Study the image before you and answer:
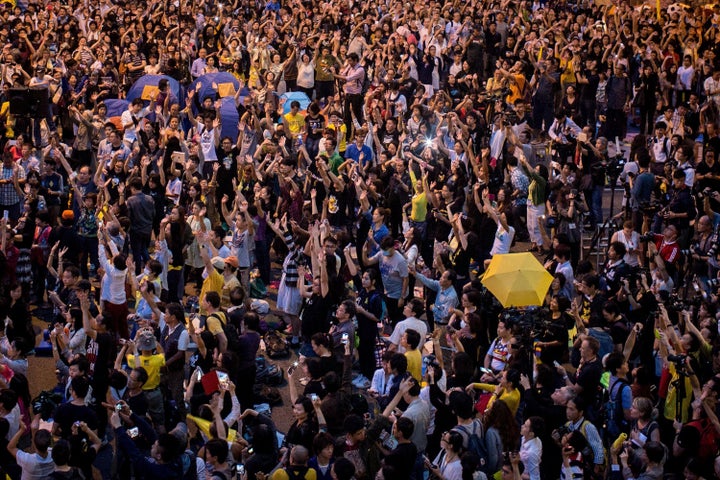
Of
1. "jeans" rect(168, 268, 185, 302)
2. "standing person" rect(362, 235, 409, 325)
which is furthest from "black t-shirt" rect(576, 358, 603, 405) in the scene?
"jeans" rect(168, 268, 185, 302)

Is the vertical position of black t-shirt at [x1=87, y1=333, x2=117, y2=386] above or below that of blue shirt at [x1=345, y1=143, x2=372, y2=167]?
below

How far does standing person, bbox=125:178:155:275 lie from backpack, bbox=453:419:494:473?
6.75 meters

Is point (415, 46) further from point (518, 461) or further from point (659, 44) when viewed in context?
point (518, 461)

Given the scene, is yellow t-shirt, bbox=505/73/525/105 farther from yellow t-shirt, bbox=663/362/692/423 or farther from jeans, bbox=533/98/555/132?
yellow t-shirt, bbox=663/362/692/423

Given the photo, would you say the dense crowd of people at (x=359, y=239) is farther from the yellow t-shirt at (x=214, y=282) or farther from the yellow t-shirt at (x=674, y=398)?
the yellow t-shirt at (x=214, y=282)

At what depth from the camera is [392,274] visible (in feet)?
46.1

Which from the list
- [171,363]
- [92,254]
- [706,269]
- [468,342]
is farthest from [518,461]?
[92,254]

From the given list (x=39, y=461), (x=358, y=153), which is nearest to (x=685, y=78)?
(x=358, y=153)

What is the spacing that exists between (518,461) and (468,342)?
2578 mm

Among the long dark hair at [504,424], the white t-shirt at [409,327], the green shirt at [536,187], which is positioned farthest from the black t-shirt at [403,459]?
the green shirt at [536,187]

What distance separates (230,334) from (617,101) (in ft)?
39.2

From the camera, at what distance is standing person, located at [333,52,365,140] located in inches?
877

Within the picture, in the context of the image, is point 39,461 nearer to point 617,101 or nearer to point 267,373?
point 267,373

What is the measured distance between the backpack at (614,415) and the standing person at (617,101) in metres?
11.4
